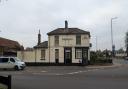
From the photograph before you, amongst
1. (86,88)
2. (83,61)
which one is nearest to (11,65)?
(83,61)

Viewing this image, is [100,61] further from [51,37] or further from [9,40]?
[9,40]

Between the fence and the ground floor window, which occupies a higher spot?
the ground floor window

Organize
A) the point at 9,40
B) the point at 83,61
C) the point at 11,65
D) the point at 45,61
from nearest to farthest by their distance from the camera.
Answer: the point at 11,65
the point at 83,61
the point at 45,61
the point at 9,40

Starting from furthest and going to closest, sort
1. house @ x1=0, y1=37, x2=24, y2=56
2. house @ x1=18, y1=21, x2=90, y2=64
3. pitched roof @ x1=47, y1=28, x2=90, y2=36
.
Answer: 1. house @ x1=0, y1=37, x2=24, y2=56
2. pitched roof @ x1=47, y1=28, x2=90, y2=36
3. house @ x1=18, y1=21, x2=90, y2=64

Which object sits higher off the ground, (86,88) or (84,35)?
(84,35)

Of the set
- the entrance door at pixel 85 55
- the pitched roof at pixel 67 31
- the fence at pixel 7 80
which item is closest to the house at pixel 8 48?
the pitched roof at pixel 67 31

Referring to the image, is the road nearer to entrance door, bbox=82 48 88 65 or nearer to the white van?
the white van

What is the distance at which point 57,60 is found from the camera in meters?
71.9

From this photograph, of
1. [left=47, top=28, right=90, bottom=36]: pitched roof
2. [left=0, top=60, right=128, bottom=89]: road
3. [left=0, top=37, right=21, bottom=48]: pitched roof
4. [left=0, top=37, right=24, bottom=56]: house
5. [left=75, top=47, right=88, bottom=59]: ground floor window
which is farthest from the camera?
[left=0, top=37, right=21, bottom=48]: pitched roof

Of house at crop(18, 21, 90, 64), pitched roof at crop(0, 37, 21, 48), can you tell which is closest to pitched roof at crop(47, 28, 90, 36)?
house at crop(18, 21, 90, 64)

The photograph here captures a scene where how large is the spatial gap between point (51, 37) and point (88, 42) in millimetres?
7603

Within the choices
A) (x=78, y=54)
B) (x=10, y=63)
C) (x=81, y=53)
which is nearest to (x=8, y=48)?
(x=78, y=54)

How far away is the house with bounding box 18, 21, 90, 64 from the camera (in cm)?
7094

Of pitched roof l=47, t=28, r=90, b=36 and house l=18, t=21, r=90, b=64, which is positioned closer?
house l=18, t=21, r=90, b=64
